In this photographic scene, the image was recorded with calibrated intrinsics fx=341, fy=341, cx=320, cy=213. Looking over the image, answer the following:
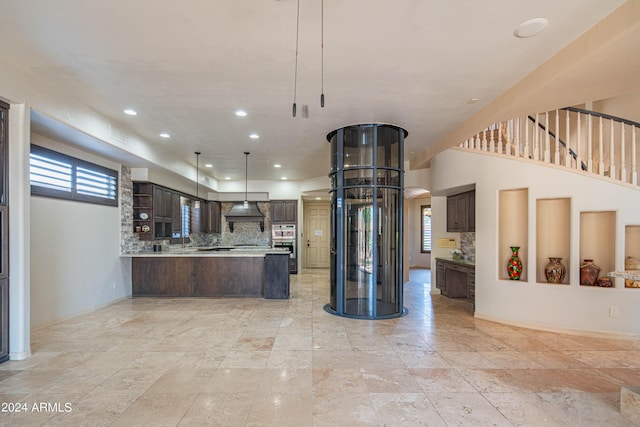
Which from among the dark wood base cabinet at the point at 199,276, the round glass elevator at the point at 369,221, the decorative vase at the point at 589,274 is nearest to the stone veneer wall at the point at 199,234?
the dark wood base cabinet at the point at 199,276

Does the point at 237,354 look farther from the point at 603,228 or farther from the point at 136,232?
the point at 603,228

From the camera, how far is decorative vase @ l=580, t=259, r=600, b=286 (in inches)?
178

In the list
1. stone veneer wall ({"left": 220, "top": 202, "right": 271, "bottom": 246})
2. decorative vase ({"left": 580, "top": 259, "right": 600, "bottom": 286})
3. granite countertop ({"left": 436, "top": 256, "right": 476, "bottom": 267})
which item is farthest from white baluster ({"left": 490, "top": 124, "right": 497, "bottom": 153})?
stone veneer wall ({"left": 220, "top": 202, "right": 271, "bottom": 246})

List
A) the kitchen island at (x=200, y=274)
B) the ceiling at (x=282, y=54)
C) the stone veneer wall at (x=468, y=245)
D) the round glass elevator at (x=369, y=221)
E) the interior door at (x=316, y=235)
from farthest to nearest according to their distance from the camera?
the interior door at (x=316, y=235), the kitchen island at (x=200, y=274), the stone veneer wall at (x=468, y=245), the round glass elevator at (x=369, y=221), the ceiling at (x=282, y=54)

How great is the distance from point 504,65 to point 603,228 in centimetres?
304

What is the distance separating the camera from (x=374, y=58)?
317 cm

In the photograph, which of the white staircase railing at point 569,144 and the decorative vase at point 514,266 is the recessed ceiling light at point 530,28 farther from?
the decorative vase at point 514,266

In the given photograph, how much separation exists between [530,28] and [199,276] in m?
6.44

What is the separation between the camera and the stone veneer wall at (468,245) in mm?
6669

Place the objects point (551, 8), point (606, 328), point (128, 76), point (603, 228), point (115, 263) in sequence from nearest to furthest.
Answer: point (551, 8), point (128, 76), point (606, 328), point (603, 228), point (115, 263)

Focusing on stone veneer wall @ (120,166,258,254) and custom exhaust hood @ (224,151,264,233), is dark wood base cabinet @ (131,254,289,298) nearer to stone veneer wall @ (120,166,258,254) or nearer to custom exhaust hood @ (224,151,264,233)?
stone veneer wall @ (120,166,258,254)

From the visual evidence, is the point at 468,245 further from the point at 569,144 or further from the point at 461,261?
the point at 569,144

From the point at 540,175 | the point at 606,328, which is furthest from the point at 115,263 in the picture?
the point at 606,328

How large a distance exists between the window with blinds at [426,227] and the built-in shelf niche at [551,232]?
6.87 metres
